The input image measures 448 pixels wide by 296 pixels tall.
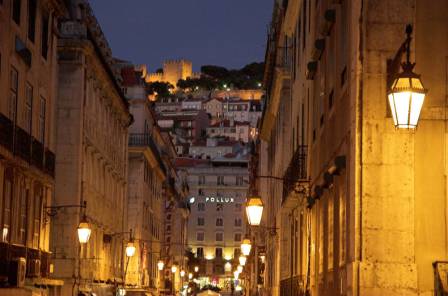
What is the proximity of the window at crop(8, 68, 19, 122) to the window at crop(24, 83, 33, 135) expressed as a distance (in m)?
1.45

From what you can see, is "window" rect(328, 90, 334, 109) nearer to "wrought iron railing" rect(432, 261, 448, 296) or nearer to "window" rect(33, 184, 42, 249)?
"wrought iron railing" rect(432, 261, 448, 296)

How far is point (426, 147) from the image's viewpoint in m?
13.8

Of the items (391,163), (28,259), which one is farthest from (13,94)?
(391,163)

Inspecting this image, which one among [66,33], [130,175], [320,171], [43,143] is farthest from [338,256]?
[130,175]

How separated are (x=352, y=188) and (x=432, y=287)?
1.62 meters

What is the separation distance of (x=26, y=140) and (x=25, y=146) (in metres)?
0.18

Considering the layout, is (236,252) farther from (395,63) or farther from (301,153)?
(395,63)

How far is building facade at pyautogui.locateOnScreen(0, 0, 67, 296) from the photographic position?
27.7 metres

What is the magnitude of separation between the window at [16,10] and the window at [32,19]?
1.53m

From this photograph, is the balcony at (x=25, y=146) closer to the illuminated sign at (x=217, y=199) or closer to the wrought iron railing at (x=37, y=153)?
the wrought iron railing at (x=37, y=153)

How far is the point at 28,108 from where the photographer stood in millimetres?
31297

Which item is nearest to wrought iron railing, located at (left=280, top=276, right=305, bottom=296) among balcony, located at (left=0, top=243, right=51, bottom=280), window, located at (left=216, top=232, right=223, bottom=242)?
balcony, located at (left=0, top=243, right=51, bottom=280)

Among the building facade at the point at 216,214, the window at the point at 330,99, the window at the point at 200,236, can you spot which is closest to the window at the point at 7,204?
the window at the point at 330,99

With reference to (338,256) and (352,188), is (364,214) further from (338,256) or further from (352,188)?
(338,256)
